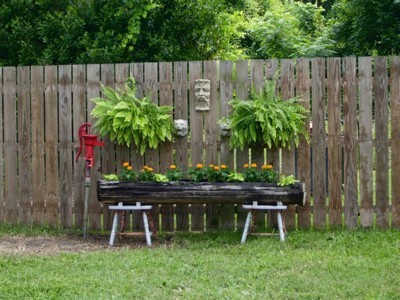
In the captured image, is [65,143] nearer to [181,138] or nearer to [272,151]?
[181,138]

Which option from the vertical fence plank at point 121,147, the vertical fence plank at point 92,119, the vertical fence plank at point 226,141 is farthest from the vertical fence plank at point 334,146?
the vertical fence plank at point 92,119

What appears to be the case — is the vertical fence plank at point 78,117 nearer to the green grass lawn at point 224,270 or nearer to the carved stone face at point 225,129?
the green grass lawn at point 224,270

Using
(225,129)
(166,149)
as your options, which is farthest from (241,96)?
(166,149)

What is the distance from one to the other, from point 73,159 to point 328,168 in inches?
137

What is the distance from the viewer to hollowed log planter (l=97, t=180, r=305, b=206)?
8297mm

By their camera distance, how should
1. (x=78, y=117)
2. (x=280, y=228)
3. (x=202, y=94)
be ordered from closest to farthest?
(x=280, y=228) < (x=202, y=94) < (x=78, y=117)

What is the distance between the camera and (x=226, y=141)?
9.08 metres

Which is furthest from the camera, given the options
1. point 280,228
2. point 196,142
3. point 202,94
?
point 196,142

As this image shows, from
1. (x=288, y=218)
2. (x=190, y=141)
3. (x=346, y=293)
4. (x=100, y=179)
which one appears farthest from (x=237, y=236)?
(x=346, y=293)

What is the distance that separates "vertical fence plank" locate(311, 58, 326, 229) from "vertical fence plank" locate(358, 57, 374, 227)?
19.3 inches

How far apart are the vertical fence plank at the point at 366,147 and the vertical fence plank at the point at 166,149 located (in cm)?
252

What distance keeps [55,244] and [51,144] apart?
1.58m

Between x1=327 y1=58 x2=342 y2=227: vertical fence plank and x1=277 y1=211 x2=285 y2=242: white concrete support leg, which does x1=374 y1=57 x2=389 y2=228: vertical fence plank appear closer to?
x1=327 y1=58 x2=342 y2=227: vertical fence plank

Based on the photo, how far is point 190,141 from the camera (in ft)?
30.0
